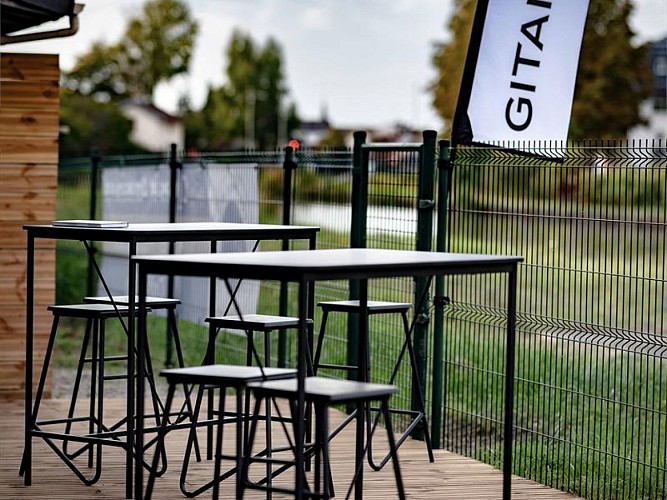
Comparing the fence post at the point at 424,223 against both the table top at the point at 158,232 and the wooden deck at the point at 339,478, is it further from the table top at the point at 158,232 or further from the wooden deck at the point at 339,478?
the table top at the point at 158,232

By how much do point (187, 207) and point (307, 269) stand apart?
673cm

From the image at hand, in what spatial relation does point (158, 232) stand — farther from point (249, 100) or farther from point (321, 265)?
point (249, 100)

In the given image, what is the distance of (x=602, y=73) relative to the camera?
163 ft

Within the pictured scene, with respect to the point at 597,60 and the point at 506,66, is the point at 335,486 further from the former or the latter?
the point at 597,60

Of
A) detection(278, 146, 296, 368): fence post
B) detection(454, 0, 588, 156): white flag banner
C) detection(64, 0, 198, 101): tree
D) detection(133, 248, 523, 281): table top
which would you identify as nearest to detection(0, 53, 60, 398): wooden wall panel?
detection(278, 146, 296, 368): fence post

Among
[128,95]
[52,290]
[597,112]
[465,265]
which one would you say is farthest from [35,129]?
[128,95]

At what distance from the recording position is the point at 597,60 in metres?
49.9

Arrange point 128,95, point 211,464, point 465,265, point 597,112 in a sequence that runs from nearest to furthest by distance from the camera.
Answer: point 465,265 < point 211,464 < point 597,112 < point 128,95

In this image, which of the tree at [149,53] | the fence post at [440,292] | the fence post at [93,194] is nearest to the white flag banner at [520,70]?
the fence post at [440,292]

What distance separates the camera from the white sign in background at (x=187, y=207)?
10547 millimetres

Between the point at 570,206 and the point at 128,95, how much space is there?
7108 cm

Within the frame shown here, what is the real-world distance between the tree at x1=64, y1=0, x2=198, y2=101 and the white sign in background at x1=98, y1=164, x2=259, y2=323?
60.6 m

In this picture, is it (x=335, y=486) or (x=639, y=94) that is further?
(x=639, y=94)

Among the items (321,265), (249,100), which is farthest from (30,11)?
(249,100)
